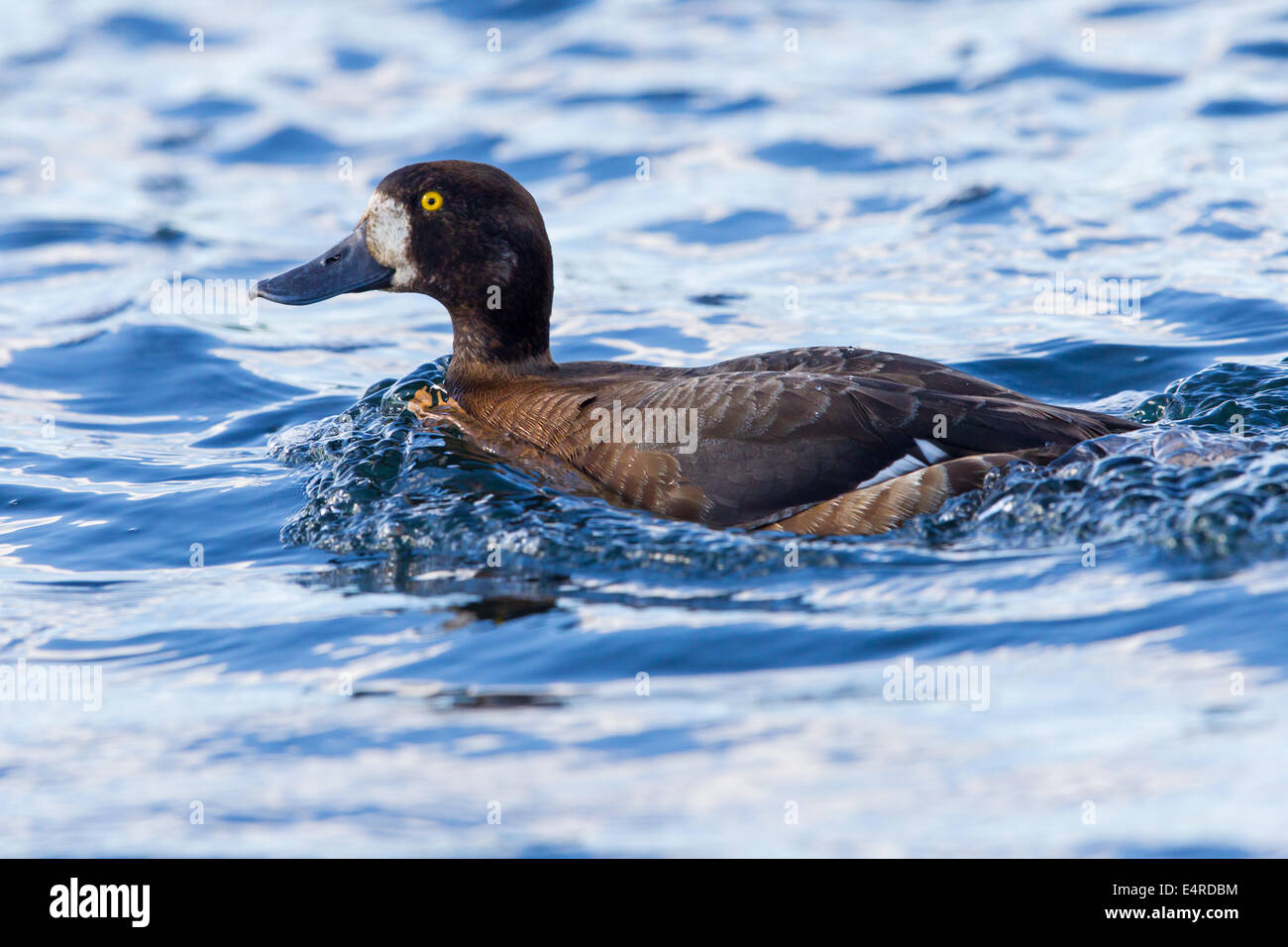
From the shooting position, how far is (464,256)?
7.09 m

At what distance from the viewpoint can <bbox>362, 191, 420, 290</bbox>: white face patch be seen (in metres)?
7.16

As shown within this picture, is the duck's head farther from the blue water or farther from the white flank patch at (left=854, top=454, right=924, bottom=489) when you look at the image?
the white flank patch at (left=854, top=454, right=924, bottom=489)

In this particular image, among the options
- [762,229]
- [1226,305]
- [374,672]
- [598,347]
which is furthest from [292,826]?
[762,229]

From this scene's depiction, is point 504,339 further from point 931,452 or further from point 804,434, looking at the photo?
point 931,452

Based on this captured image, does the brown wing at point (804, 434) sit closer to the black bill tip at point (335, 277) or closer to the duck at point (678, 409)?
the duck at point (678, 409)

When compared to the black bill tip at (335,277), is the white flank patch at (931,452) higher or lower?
lower

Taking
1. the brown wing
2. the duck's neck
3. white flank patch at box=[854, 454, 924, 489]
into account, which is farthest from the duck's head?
white flank patch at box=[854, 454, 924, 489]

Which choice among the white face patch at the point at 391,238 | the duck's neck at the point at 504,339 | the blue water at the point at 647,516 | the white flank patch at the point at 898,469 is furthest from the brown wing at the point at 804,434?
the white face patch at the point at 391,238

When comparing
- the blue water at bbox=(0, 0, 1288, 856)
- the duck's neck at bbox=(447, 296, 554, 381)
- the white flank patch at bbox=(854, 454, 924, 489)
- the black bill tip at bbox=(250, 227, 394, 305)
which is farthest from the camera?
the black bill tip at bbox=(250, 227, 394, 305)

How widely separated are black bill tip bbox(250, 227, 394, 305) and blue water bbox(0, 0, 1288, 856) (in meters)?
0.84

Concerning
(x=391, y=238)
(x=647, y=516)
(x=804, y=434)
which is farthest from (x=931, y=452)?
(x=391, y=238)

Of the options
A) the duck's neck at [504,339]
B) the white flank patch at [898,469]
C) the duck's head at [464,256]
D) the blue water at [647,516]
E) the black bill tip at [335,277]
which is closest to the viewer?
the blue water at [647,516]

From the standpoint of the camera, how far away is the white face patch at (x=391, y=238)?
7.16 meters

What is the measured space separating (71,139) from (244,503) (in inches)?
360
